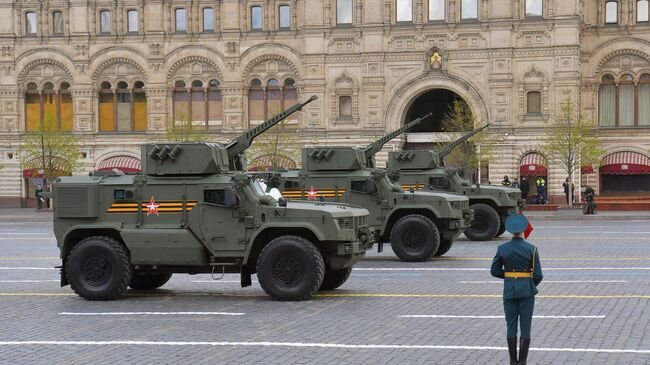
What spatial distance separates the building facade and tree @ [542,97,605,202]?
2.74 ft

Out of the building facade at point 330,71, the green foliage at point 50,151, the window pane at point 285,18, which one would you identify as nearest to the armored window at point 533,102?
the building facade at point 330,71

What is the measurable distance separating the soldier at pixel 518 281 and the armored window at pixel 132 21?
54167 mm

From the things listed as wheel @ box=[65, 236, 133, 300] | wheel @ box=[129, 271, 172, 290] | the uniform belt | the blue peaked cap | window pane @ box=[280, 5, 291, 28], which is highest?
window pane @ box=[280, 5, 291, 28]

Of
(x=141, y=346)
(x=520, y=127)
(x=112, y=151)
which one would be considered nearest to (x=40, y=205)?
(x=112, y=151)

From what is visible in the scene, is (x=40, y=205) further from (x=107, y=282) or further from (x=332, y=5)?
(x=107, y=282)

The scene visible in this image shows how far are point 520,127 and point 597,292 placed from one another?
4254 centimetres

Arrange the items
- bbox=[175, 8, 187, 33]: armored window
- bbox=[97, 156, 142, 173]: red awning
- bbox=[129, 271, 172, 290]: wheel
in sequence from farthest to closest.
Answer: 1. bbox=[97, 156, 142, 173]: red awning
2. bbox=[175, 8, 187, 33]: armored window
3. bbox=[129, 271, 172, 290]: wheel

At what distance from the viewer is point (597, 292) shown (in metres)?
18.9

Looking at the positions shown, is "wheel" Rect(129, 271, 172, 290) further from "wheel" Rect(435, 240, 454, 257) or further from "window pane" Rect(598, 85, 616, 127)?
"window pane" Rect(598, 85, 616, 127)

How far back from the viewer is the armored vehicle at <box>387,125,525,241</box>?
106 feet

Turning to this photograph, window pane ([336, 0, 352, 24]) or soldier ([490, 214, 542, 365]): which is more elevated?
window pane ([336, 0, 352, 24])

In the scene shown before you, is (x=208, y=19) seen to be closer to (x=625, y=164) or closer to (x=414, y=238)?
(x=625, y=164)

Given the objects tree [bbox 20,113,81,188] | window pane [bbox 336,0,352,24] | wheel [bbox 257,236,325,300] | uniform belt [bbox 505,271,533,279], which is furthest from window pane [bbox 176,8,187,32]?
uniform belt [bbox 505,271,533,279]

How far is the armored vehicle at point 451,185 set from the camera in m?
32.4
